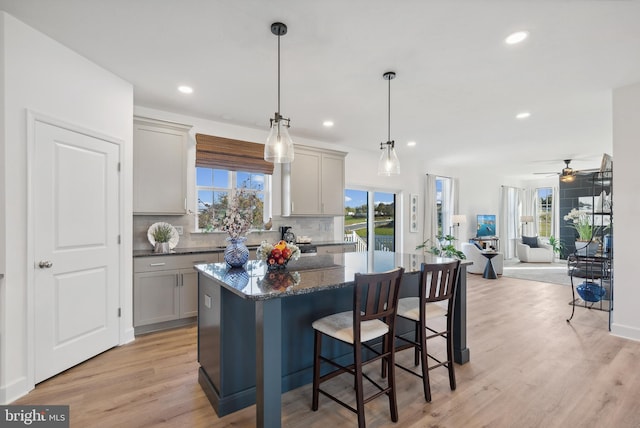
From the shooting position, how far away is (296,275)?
2.22 metres

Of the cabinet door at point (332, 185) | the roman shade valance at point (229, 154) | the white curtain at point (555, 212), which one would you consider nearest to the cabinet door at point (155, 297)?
the roman shade valance at point (229, 154)

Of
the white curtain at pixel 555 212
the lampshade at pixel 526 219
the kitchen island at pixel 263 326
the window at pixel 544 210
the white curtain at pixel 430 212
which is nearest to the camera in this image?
the kitchen island at pixel 263 326

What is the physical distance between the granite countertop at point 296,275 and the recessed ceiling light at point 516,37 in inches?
76.6

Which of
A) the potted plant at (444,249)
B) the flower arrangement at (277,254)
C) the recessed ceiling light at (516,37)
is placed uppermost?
the recessed ceiling light at (516,37)

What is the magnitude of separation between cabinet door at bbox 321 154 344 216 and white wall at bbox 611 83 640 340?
358 cm

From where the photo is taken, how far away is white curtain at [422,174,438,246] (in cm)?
744

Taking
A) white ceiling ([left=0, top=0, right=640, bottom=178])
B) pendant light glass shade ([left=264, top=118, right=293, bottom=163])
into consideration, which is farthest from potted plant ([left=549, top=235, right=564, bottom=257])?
pendant light glass shade ([left=264, top=118, right=293, bottom=163])

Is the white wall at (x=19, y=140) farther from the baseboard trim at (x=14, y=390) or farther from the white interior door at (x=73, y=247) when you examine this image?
the white interior door at (x=73, y=247)

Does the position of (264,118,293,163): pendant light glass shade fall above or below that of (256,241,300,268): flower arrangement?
above

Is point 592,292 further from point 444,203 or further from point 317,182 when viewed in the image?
point 444,203

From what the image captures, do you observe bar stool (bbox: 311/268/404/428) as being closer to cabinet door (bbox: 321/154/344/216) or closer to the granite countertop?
the granite countertop

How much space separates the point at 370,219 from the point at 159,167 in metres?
4.30

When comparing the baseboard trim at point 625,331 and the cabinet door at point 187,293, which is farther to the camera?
the cabinet door at point 187,293

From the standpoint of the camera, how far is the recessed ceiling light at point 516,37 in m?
2.37
